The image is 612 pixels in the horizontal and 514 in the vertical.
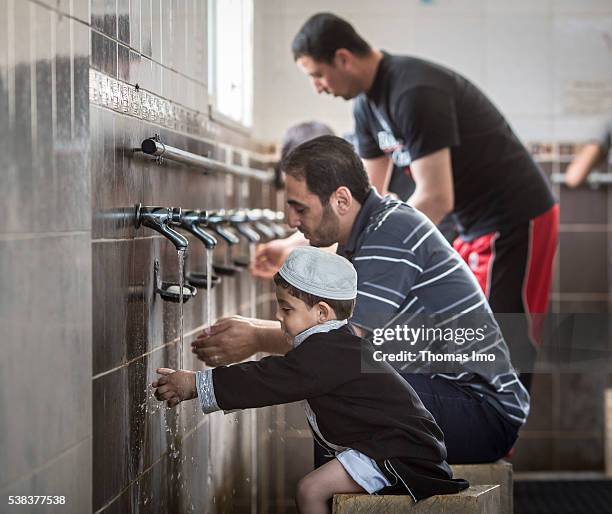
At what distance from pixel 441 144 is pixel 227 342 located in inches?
20.2

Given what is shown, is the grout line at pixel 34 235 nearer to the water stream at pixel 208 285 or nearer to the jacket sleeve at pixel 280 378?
the jacket sleeve at pixel 280 378

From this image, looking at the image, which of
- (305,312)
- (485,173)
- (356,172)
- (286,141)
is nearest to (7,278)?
(305,312)

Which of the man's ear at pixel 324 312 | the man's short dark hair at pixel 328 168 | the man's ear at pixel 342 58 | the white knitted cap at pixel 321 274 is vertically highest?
the man's ear at pixel 342 58

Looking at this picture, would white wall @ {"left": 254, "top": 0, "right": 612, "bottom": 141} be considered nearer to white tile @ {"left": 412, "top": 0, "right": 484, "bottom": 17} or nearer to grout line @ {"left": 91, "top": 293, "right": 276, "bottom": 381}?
white tile @ {"left": 412, "top": 0, "right": 484, "bottom": 17}

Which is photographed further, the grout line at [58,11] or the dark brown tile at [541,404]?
the dark brown tile at [541,404]

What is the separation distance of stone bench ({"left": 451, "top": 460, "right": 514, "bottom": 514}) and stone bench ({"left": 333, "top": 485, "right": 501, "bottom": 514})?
0.51 ft

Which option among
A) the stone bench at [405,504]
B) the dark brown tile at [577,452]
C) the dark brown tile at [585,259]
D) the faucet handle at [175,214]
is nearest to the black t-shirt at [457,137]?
the faucet handle at [175,214]

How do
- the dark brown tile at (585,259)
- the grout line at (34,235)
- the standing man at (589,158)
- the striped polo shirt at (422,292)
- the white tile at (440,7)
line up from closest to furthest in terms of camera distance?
the grout line at (34,235), the striped polo shirt at (422,292), the white tile at (440,7), the standing man at (589,158), the dark brown tile at (585,259)

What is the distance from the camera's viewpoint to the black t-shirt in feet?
5.85

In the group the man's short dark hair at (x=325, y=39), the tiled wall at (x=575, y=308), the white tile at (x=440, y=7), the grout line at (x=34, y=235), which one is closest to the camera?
the grout line at (x=34, y=235)

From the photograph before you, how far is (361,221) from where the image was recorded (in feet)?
5.35

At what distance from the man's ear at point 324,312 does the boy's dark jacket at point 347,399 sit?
0.07ft

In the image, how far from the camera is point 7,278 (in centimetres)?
113

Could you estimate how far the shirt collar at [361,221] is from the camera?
1.59m
